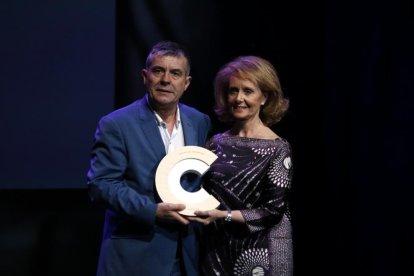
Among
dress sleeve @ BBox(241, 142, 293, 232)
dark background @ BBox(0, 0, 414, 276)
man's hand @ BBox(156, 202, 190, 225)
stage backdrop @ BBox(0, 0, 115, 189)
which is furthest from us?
stage backdrop @ BBox(0, 0, 115, 189)

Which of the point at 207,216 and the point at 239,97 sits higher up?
the point at 239,97

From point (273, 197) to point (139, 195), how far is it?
0.50m

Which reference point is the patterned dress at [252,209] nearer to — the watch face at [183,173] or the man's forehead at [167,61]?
the watch face at [183,173]

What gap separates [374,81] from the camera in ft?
8.64

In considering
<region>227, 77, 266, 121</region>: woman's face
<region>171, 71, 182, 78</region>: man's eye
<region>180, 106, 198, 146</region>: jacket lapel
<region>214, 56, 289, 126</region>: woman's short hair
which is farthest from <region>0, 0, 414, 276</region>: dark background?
<region>171, 71, 182, 78</region>: man's eye

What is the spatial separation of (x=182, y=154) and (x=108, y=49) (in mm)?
1709

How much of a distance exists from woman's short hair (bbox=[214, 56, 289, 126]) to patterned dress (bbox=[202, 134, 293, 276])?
0.57 feet

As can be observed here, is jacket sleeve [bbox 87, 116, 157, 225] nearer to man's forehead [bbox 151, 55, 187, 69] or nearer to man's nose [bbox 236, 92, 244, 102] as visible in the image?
man's forehead [bbox 151, 55, 187, 69]

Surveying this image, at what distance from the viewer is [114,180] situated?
6.80 ft

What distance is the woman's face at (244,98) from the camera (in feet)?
7.22

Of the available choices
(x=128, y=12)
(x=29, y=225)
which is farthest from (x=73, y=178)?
(x=128, y=12)

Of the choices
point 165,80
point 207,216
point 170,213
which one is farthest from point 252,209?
point 165,80

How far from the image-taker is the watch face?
203 cm

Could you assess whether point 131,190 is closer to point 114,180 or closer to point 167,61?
point 114,180
